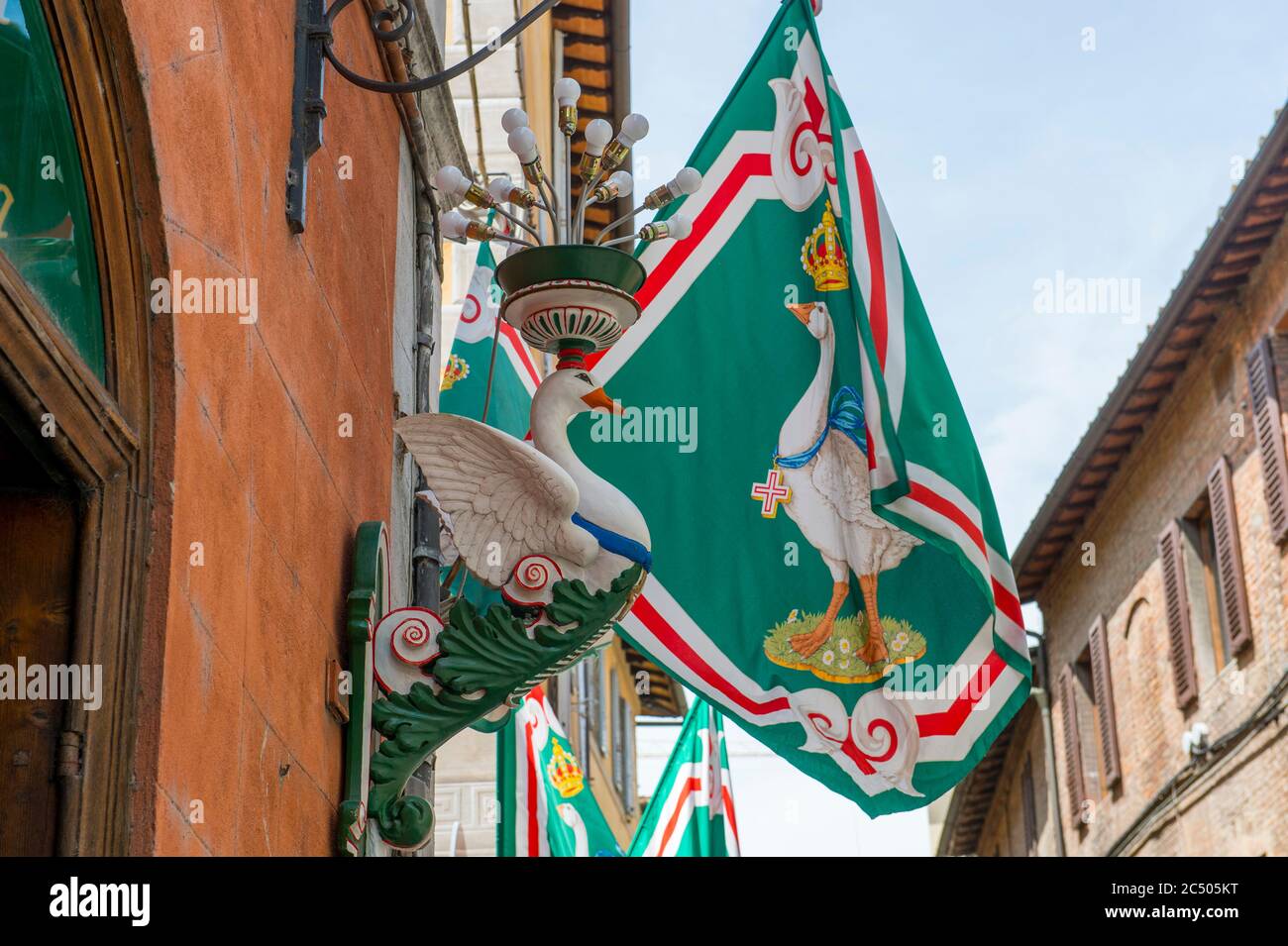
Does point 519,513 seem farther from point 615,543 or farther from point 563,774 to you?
point 563,774

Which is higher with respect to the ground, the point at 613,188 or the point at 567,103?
the point at 567,103

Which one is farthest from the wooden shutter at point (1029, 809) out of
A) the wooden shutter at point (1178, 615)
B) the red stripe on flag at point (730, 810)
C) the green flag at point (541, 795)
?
the green flag at point (541, 795)

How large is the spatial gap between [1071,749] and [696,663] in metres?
18.3

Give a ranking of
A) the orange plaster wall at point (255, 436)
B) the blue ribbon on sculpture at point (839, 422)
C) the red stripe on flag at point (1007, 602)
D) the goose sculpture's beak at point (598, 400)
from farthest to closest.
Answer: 1. the blue ribbon on sculpture at point (839, 422)
2. the red stripe on flag at point (1007, 602)
3. the goose sculpture's beak at point (598, 400)
4. the orange plaster wall at point (255, 436)

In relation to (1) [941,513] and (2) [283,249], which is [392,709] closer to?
(2) [283,249]

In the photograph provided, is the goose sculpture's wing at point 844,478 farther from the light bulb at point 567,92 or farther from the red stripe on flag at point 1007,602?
the light bulb at point 567,92

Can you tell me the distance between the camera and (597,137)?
16.6 feet

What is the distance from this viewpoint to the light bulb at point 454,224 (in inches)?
204

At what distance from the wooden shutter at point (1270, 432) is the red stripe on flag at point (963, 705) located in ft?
32.6

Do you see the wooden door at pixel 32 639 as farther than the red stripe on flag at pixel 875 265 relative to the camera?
No

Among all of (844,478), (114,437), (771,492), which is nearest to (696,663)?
(771,492)
